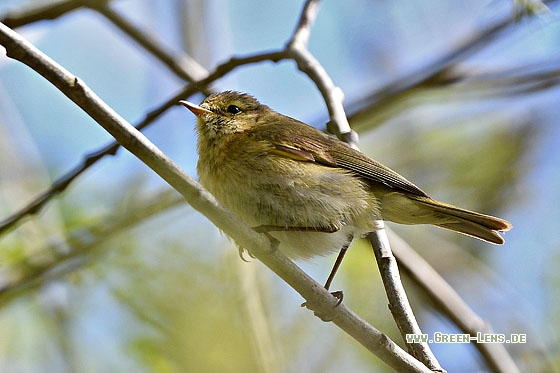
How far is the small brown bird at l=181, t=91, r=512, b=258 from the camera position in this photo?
4016mm

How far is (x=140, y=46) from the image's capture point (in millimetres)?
5418

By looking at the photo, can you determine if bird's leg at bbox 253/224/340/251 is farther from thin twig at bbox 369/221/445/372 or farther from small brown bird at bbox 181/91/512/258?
thin twig at bbox 369/221/445/372

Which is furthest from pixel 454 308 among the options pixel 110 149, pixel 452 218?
pixel 110 149

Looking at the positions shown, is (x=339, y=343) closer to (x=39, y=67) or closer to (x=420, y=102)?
(x=420, y=102)

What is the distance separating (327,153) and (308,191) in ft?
1.48

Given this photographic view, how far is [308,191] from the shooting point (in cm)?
409

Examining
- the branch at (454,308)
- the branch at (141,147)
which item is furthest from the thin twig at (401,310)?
the branch at (454,308)

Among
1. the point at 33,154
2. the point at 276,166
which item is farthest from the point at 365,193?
the point at 33,154

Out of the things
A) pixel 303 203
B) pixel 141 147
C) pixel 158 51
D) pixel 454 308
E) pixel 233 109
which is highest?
pixel 158 51

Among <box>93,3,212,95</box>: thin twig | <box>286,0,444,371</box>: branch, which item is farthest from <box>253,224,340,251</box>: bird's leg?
<box>93,3,212,95</box>: thin twig

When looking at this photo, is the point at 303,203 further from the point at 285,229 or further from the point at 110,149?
the point at 110,149

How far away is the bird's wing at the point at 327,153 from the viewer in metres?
4.26

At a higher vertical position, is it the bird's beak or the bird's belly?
the bird's beak

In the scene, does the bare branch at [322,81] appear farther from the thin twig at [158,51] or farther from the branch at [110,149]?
the thin twig at [158,51]
